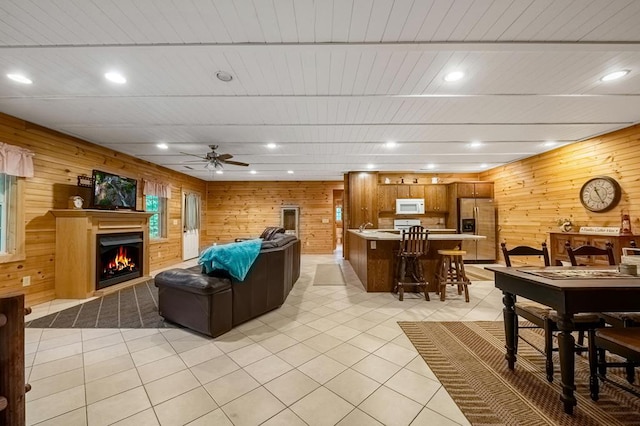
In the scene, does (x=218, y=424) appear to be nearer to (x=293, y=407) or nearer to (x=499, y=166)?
(x=293, y=407)

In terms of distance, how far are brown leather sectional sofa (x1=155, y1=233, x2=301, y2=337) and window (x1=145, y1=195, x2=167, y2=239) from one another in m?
4.45

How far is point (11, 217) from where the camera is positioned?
11.6 feet

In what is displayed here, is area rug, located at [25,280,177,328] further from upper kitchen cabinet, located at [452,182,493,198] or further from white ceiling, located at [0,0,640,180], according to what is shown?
upper kitchen cabinet, located at [452,182,493,198]

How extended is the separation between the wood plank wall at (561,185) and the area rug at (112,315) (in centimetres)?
699

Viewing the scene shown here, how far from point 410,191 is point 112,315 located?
24.0 ft

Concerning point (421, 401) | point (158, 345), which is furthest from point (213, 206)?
point (421, 401)

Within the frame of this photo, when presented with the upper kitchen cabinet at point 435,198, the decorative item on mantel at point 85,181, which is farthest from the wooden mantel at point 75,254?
the upper kitchen cabinet at point 435,198

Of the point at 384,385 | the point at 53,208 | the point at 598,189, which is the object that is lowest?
the point at 384,385

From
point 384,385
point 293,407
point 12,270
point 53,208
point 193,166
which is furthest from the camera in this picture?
point 193,166

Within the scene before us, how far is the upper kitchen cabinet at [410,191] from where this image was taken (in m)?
7.69

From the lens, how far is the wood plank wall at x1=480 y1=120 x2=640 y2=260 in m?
4.04

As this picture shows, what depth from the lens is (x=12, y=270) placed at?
350 cm

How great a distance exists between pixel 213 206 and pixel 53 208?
5.37 m

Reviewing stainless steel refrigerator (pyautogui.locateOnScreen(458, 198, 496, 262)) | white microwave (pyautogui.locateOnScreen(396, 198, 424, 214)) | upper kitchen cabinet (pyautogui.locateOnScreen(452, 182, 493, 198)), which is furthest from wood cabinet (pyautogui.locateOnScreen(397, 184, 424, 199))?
stainless steel refrigerator (pyautogui.locateOnScreen(458, 198, 496, 262))
